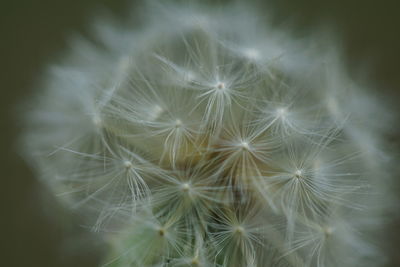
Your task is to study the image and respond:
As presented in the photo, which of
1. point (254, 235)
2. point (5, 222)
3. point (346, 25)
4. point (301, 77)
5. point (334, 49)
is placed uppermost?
point (346, 25)

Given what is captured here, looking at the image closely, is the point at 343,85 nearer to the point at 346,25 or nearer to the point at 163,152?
the point at 163,152

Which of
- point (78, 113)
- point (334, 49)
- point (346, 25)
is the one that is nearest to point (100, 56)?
point (78, 113)

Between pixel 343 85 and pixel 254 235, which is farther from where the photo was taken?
pixel 343 85

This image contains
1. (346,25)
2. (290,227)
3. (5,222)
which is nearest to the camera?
(290,227)

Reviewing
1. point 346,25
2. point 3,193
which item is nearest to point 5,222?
point 3,193

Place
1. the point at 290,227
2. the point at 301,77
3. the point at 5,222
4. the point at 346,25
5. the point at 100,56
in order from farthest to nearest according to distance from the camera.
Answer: the point at 346,25 < the point at 5,222 < the point at 100,56 < the point at 301,77 < the point at 290,227

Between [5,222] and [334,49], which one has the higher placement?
[334,49]

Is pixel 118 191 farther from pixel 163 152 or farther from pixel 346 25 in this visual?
pixel 346 25
